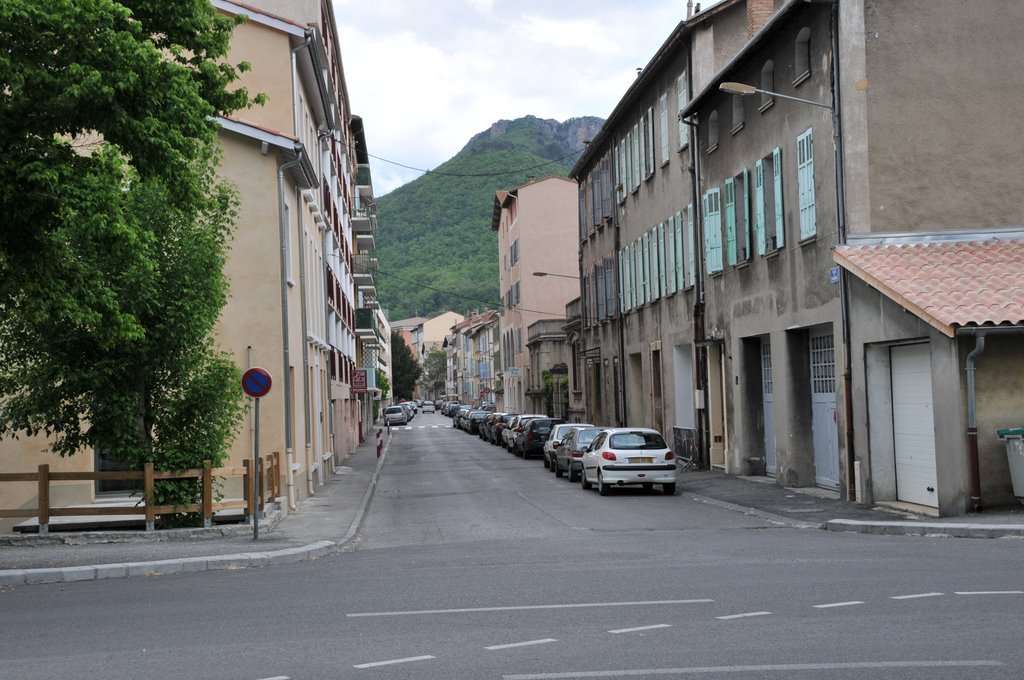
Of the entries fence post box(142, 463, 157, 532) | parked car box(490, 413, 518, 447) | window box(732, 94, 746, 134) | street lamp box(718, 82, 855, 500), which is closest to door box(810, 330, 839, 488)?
street lamp box(718, 82, 855, 500)

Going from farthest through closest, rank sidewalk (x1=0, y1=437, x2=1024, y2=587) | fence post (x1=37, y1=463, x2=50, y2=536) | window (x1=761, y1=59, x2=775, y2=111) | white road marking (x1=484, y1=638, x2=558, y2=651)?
1. window (x1=761, y1=59, x2=775, y2=111)
2. fence post (x1=37, y1=463, x2=50, y2=536)
3. sidewalk (x1=0, y1=437, x2=1024, y2=587)
4. white road marking (x1=484, y1=638, x2=558, y2=651)

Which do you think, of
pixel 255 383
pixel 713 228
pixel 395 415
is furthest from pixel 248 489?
pixel 395 415

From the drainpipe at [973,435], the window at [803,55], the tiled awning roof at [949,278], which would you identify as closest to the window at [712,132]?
the window at [803,55]

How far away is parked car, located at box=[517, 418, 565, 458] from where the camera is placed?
139 feet

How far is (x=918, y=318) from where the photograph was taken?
17.7 m

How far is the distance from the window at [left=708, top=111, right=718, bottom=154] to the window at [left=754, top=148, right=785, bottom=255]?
310cm

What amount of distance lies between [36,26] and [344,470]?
2650cm

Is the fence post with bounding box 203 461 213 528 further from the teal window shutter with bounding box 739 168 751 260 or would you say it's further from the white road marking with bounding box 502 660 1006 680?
the teal window shutter with bounding box 739 168 751 260

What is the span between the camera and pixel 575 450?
2973 cm

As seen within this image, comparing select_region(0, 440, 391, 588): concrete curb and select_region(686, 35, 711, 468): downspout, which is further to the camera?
select_region(686, 35, 711, 468): downspout

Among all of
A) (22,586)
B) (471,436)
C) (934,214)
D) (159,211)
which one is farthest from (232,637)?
(471,436)

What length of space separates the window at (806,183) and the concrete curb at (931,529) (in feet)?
21.3

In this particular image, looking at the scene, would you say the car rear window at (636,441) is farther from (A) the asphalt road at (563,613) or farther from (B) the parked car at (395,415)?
(B) the parked car at (395,415)

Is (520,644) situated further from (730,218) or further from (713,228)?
(713,228)
